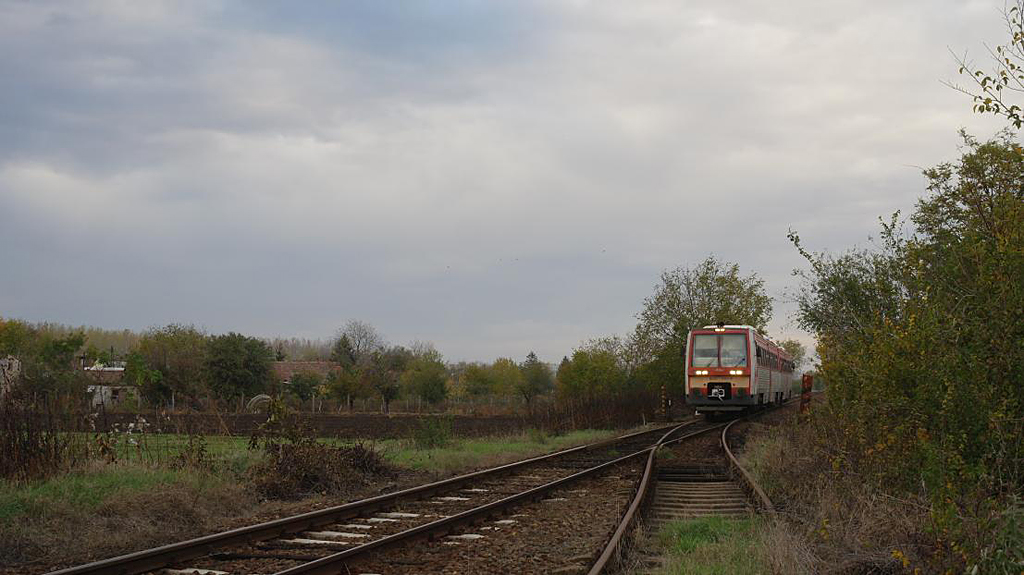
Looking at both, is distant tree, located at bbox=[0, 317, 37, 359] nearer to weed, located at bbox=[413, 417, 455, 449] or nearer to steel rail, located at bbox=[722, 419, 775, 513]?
weed, located at bbox=[413, 417, 455, 449]

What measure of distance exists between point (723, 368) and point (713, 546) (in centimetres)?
2183

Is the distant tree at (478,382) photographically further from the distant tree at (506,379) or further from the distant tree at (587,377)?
the distant tree at (587,377)

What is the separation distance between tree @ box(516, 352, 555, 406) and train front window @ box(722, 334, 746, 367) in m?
39.3

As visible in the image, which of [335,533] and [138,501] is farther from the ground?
[138,501]

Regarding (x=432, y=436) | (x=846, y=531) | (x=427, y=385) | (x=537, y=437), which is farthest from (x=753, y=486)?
(x=427, y=385)

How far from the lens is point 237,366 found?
5475 centimetres

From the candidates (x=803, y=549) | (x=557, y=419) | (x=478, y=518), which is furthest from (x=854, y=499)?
(x=557, y=419)

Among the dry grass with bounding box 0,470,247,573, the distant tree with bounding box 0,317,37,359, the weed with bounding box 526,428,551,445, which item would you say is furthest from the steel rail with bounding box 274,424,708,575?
the distant tree with bounding box 0,317,37,359

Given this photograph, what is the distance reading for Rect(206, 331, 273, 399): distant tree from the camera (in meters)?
54.2

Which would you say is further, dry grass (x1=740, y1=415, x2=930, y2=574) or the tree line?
the tree line

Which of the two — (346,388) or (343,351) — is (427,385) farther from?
(343,351)

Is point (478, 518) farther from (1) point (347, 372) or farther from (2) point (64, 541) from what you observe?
(1) point (347, 372)

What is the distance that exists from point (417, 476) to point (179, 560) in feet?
25.6

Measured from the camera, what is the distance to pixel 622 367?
53.4 metres
